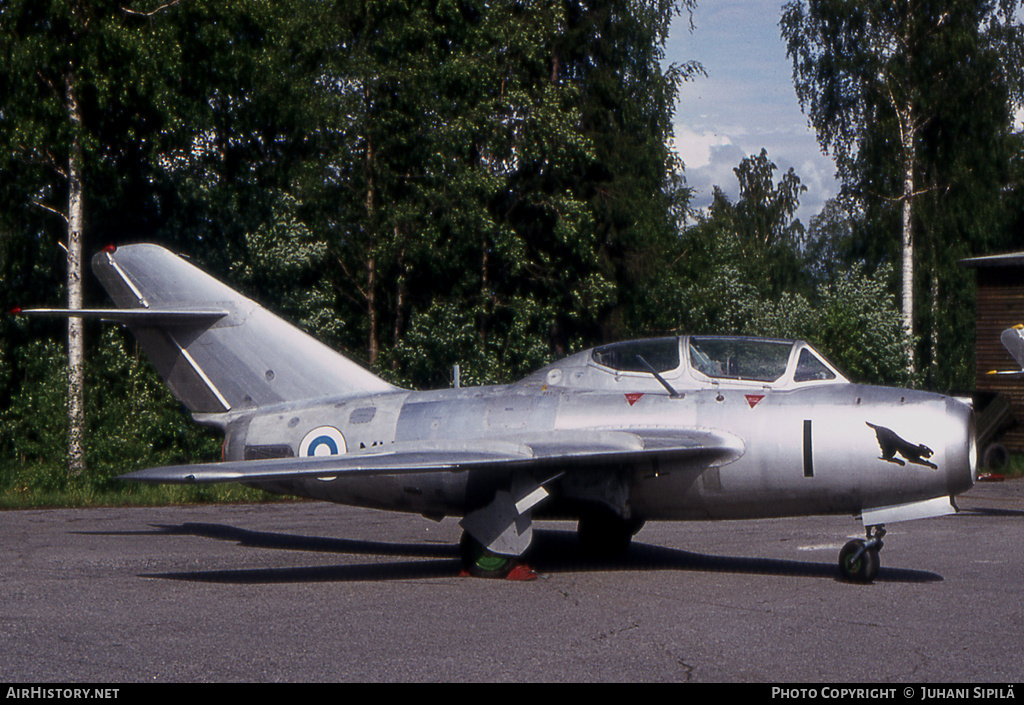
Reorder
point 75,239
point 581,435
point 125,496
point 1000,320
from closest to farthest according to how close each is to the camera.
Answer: point 581,435 < point 125,496 < point 75,239 < point 1000,320

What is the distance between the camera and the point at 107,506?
16516 mm

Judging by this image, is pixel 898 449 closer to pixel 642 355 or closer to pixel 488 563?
pixel 642 355

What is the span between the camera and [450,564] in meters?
10.8

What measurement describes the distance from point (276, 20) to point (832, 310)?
52.6ft

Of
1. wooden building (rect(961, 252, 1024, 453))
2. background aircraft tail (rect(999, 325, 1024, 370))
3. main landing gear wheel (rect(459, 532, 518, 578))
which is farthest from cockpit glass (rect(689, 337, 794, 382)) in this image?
wooden building (rect(961, 252, 1024, 453))

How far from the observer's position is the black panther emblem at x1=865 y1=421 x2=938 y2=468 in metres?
8.91

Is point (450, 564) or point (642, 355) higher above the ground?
point (642, 355)

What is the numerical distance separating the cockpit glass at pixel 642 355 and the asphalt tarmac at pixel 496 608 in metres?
1.98

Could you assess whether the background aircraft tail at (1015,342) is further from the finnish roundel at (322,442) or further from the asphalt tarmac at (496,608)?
the finnish roundel at (322,442)

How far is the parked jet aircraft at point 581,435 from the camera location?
909 centimetres

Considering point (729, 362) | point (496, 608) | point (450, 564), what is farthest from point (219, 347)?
point (729, 362)

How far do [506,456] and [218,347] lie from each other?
4.18 m

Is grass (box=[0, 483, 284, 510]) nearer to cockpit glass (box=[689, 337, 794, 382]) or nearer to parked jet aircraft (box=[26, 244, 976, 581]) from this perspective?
parked jet aircraft (box=[26, 244, 976, 581])
